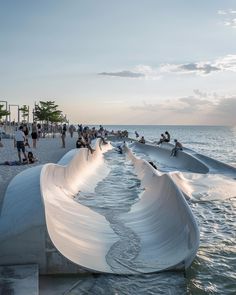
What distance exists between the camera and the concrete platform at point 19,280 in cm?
518

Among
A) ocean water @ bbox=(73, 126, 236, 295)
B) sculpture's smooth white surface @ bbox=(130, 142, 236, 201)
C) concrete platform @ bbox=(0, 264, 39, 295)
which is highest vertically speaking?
concrete platform @ bbox=(0, 264, 39, 295)

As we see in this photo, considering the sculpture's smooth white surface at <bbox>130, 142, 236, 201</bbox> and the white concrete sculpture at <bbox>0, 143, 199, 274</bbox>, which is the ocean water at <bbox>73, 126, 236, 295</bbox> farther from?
the sculpture's smooth white surface at <bbox>130, 142, 236, 201</bbox>

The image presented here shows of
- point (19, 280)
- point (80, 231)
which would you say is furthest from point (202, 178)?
point (19, 280)

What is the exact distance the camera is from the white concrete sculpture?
631cm

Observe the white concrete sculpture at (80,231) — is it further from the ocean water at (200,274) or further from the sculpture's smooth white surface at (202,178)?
the sculpture's smooth white surface at (202,178)

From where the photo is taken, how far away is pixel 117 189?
50.2 feet

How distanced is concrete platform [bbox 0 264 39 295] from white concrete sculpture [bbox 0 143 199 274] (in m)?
0.18

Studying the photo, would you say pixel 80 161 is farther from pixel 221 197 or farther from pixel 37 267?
pixel 37 267

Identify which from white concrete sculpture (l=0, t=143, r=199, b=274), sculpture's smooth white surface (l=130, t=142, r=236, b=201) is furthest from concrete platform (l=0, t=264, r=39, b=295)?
sculpture's smooth white surface (l=130, t=142, r=236, b=201)

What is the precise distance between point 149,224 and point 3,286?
4.93 metres

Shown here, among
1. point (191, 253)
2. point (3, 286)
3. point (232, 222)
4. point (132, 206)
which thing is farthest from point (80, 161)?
point (3, 286)

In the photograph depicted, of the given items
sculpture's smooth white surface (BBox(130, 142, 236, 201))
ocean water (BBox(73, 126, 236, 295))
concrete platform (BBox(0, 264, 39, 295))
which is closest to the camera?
concrete platform (BBox(0, 264, 39, 295))

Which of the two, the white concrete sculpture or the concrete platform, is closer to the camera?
the concrete platform

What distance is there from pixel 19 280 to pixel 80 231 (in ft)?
9.28
